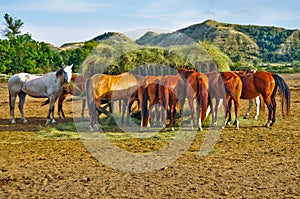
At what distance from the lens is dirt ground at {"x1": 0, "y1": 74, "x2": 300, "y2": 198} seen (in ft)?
17.2

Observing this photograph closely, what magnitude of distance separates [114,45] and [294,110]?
6.47 meters

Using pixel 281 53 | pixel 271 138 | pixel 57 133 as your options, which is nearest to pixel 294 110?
pixel 271 138

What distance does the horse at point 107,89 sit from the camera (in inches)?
384

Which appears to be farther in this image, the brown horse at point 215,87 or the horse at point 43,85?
the horse at point 43,85

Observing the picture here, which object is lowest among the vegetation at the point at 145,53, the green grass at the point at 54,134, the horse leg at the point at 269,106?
the green grass at the point at 54,134

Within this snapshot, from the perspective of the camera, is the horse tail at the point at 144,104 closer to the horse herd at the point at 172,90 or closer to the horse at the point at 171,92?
the horse herd at the point at 172,90

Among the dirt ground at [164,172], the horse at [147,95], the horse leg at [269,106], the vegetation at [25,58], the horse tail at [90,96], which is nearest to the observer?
the dirt ground at [164,172]

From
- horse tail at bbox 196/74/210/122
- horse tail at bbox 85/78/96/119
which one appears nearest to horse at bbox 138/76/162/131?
horse tail at bbox 196/74/210/122

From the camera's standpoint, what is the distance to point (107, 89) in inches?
394

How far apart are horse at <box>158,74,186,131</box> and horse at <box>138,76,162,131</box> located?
0.56 ft

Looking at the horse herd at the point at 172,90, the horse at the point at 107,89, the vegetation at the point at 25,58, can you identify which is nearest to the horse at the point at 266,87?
the horse herd at the point at 172,90

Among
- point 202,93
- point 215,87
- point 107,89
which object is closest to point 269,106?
point 215,87

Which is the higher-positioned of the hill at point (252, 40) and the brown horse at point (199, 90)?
the hill at point (252, 40)

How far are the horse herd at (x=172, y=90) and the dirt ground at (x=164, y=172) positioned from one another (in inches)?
46.1
